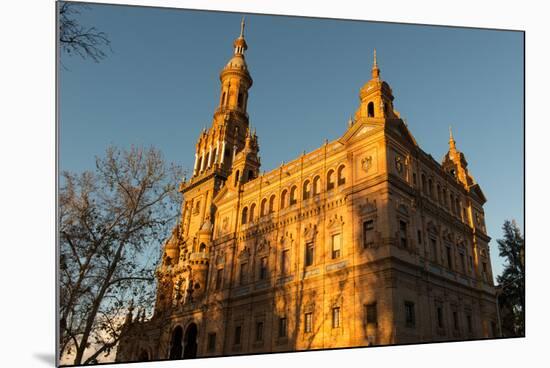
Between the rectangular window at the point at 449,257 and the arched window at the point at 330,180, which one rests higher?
the arched window at the point at 330,180

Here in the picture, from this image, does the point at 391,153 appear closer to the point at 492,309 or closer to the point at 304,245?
the point at 304,245

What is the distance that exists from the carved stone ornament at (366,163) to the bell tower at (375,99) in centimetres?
217

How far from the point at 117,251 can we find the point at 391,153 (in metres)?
12.4

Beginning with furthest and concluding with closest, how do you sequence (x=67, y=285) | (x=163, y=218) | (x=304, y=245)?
(x=304, y=245)
(x=163, y=218)
(x=67, y=285)

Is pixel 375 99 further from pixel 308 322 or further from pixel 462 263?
pixel 308 322

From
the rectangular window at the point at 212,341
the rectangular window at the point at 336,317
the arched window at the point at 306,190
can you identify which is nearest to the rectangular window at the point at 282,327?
the rectangular window at the point at 336,317

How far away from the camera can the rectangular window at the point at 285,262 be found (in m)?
22.2

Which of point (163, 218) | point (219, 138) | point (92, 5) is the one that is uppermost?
point (219, 138)

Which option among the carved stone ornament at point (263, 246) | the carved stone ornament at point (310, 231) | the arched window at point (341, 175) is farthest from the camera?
the carved stone ornament at point (263, 246)

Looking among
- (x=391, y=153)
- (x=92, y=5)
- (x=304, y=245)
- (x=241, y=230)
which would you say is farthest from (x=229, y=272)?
(x=92, y=5)

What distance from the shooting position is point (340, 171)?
74.0 feet

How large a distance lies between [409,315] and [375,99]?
33.5 feet

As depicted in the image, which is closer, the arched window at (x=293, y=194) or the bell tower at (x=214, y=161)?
the arched window at (x=293, y=194)

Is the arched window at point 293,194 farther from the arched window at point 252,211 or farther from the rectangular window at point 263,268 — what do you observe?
the rectangular window at point 263,268
